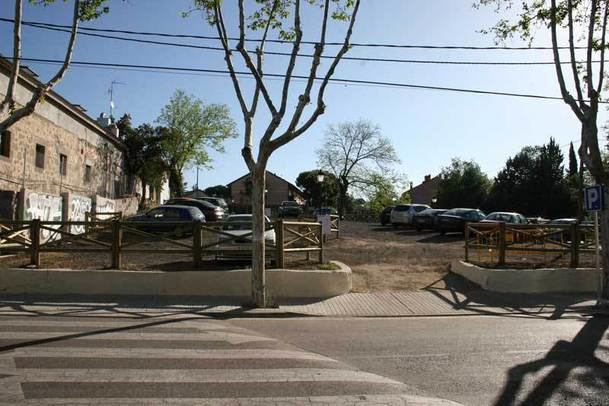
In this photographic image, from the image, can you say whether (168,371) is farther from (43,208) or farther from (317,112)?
(43,208)

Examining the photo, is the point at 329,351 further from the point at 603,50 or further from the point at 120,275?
the point at 603,50

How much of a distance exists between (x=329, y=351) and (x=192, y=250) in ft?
20.9

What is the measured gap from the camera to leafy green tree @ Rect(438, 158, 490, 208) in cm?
6425

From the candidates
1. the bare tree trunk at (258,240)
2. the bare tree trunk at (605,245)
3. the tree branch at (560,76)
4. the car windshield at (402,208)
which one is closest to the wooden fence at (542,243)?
the bare tree trunk at (605,245)

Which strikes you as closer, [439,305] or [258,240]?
[258,240]

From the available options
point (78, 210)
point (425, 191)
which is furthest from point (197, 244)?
point (425, 191)

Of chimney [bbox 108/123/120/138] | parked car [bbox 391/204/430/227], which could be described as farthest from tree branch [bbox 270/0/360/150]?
chimney [bbox 108/123/120/138]

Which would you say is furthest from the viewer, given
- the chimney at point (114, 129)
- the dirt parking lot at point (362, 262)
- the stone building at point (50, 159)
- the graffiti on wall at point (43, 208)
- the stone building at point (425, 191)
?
the stone building at point (425, 191)

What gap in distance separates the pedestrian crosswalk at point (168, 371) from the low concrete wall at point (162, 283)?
142 inches

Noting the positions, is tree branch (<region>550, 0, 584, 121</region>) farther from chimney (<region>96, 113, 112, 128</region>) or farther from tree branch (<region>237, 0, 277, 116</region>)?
chimney (<region>96, 113, 112, 128</region>)

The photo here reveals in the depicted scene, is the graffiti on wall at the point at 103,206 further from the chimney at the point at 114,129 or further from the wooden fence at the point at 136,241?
the wooden fence at the point at 136,241

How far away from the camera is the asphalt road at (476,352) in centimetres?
552

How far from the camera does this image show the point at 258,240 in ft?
36.4

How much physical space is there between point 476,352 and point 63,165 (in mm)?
24770
